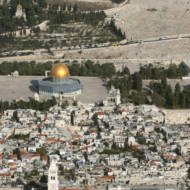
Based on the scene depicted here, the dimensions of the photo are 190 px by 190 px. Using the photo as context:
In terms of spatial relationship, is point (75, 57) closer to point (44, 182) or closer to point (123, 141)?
point (123, 141)

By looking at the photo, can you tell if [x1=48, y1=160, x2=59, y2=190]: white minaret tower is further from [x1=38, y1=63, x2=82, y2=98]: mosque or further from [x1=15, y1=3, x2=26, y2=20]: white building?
[x1=15, y1=3, x2=26, y2=20]: white building

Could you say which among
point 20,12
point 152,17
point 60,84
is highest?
point 20,12

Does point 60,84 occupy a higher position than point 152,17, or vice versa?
point 152,17

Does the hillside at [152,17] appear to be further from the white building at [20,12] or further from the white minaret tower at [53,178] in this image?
the white minaret tower at [53,178]

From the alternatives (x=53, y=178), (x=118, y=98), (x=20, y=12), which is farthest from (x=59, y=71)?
→ (x=20, y=12)

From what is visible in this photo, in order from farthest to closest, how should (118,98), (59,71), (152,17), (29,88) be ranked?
(152,17), (29,88), (59,71), (118,98)

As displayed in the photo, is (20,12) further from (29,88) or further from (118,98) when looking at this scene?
(118,98)
